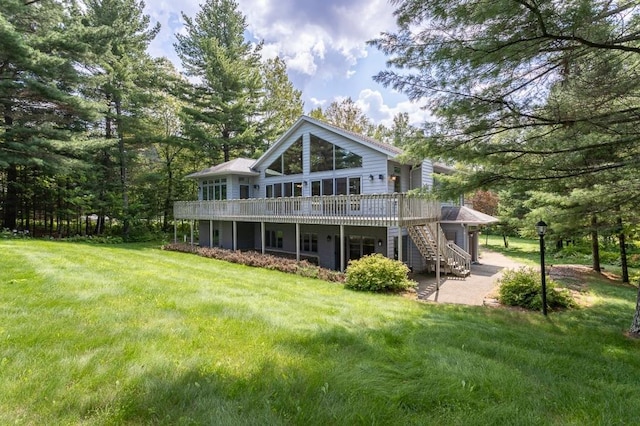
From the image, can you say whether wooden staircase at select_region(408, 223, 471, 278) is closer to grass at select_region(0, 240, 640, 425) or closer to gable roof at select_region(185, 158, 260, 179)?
grass at select_region(0, 240, 640, 425)

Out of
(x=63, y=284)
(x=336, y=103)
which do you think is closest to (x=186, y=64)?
(x=336, y=103)

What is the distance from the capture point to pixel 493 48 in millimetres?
4102

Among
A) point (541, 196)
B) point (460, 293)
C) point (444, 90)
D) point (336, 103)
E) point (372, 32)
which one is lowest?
point (460, 293)

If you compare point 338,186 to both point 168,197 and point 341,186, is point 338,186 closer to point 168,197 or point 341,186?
point 341,186

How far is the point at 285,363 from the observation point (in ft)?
12.1

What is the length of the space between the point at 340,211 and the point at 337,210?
0.16 metres

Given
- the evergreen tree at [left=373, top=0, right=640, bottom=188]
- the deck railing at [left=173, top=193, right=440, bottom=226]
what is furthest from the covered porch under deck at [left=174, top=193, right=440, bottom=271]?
the evergreen tree at [left=373, top=0, right=640, bottom=188]

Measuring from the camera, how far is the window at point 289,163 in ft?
53.2

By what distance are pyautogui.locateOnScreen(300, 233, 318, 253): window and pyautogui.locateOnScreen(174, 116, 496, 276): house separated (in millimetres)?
50

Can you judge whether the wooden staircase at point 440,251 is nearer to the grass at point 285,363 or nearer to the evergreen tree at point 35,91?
the grass at point 285,363

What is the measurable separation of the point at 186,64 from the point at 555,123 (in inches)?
1090

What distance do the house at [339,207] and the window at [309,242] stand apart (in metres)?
0.05

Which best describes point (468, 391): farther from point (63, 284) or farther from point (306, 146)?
point (306, 146)

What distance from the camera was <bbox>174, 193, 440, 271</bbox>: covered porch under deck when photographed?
427 inches
